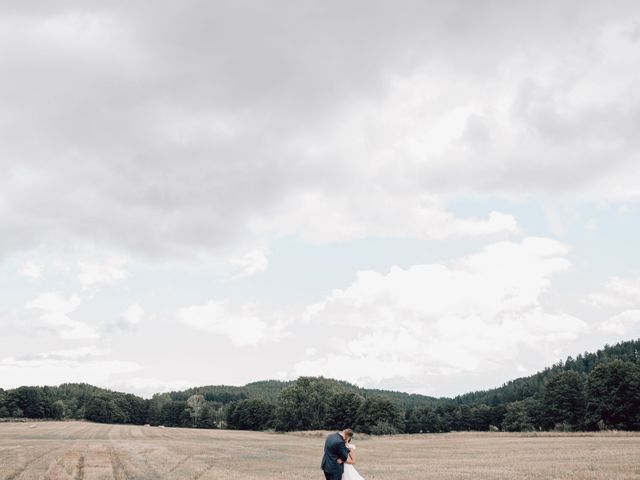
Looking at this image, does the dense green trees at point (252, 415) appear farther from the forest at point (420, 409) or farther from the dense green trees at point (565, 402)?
the dense green trees at point (565, 402)

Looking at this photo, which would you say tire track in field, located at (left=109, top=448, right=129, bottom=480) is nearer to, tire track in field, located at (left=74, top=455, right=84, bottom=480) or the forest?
tire track in field, located at (left=74, top=455, right=84, bottom=480)

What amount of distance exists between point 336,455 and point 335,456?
0.18 ft

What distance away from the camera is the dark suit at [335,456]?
18.3 meters

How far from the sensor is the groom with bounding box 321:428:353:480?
18.3m

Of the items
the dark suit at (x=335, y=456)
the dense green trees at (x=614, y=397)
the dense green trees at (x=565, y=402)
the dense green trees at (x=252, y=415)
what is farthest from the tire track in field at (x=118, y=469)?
the dense green trees at (x=252, y=415)

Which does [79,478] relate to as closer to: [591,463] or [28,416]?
[591,463]

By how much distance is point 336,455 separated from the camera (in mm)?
18391

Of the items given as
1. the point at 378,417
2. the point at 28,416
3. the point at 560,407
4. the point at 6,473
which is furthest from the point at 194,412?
the point at 6,473

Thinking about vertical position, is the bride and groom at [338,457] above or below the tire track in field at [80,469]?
above

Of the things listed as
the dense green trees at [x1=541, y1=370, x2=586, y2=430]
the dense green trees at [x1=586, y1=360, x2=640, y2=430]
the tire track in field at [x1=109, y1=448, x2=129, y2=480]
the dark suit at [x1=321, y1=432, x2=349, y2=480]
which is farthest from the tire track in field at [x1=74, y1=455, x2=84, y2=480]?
the dense green trees at [x1=541, y1=370, x2=586, y2=430]

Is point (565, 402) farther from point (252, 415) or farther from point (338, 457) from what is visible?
point (338, 457)

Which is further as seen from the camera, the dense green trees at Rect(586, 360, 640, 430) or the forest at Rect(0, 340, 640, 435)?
the forest at Rect(0, 340, 640, 435)

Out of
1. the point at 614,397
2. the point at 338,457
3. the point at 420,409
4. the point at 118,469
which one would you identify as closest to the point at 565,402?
the point at 614,397

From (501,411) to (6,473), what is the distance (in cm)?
16539
